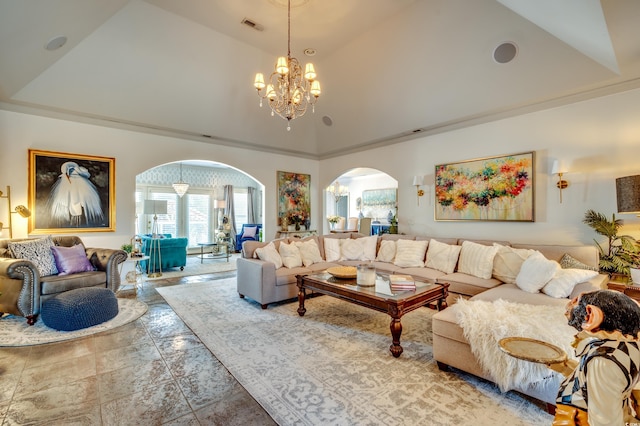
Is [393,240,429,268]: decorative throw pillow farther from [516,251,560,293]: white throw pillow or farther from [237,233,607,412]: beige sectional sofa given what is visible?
[516,251,560,293]: white throw pillow

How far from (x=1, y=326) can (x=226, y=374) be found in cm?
313

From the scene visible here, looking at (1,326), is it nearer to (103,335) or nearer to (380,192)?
(103,335)

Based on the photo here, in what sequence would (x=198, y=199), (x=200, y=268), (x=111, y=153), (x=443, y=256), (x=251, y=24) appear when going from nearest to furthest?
(x=251, y=24)
(x=443, y=256)
(x=111, y=153)
(x=200, y=268)
(x=198, y=199)

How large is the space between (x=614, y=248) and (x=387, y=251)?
2.87 m

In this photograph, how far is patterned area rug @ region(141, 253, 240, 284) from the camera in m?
6.34

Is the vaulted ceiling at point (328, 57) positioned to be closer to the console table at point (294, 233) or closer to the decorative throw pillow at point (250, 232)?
the console table at point (294, 233)

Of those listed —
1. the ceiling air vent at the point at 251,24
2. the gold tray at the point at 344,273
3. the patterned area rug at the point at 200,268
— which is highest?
the ceiling air vent at the point at 251,24

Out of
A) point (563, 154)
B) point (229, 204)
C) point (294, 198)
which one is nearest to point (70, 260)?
point (294, 198)

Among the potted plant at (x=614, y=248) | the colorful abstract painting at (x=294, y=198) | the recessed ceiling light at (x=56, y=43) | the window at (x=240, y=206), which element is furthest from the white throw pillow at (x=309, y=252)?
the window at (x=240, y=206)

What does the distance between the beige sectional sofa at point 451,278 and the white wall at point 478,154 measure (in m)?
0.59

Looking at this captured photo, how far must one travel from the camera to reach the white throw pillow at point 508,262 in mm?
3611

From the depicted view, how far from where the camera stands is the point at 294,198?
24.6 ft

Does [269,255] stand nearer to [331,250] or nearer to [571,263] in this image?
[331,250]

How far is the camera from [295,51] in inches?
192
